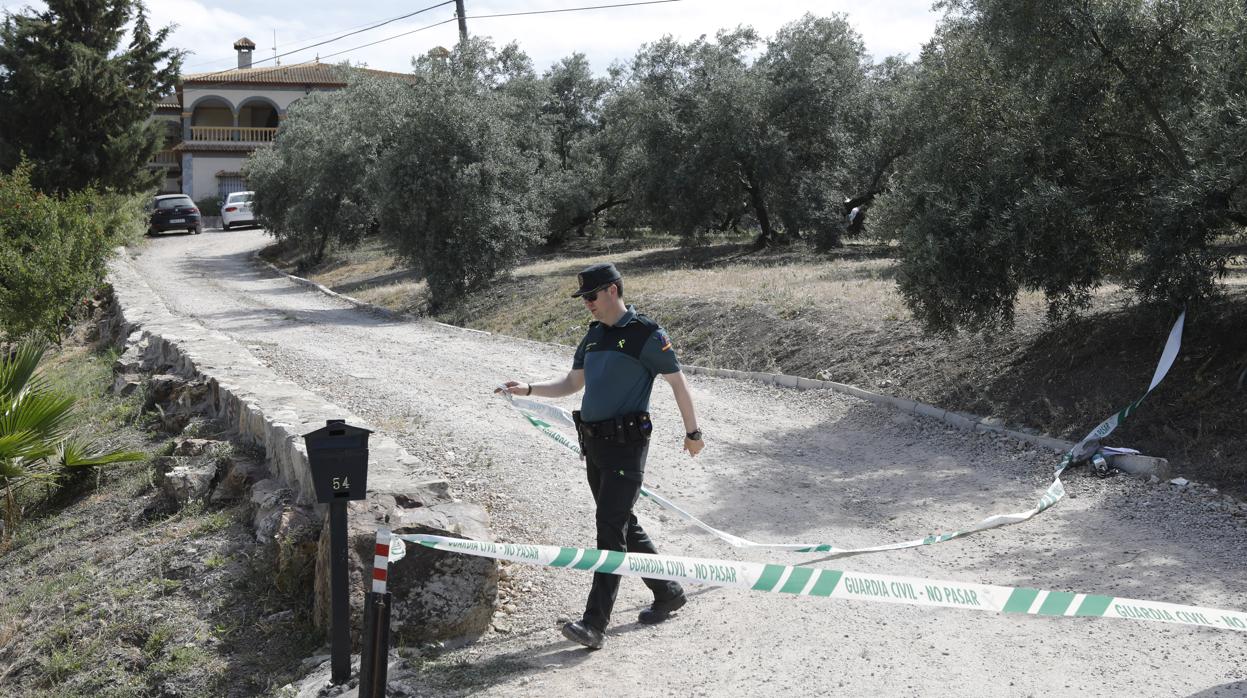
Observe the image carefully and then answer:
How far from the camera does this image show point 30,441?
8.05 metres

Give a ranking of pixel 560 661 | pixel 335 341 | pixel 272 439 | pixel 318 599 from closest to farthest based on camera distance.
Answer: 1. pixel 560 661
2. pixel 318 599
3. pixel 272 439
4. pixel 335 341

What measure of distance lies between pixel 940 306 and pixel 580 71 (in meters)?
25.8

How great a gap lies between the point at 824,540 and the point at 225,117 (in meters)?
59.7

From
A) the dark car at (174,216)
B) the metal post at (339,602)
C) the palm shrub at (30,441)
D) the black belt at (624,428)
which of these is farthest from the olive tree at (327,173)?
the metal post at (339,602)

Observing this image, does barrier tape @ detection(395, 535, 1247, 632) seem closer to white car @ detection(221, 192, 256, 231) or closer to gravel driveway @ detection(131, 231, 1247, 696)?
gravel driveway @ detection(131, 231, 1247, 696)

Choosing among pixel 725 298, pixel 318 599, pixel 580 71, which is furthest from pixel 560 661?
pixel 580 71

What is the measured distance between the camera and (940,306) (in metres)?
9.66

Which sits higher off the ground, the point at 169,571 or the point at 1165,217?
the point at 1165,217

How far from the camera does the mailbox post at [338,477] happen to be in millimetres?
4207

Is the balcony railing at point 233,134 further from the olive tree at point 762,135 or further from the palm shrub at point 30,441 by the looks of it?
the palm shrub at point 30,441

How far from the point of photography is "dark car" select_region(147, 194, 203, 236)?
39.9m

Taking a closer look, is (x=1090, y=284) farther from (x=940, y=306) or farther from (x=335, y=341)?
(x=335, y=341)

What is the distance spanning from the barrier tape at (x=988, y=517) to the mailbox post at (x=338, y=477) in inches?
45.5

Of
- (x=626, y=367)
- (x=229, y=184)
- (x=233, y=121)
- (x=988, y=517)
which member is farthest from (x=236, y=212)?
(x=626, y=367)
